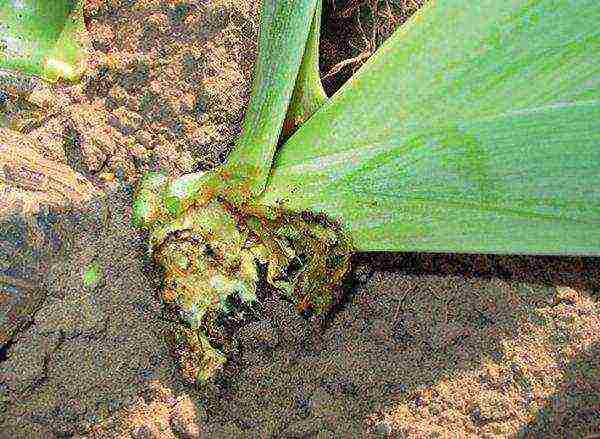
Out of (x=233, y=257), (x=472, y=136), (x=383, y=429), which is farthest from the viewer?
(x=383, y=429)

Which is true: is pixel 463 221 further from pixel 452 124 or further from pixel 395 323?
pixel 395 323

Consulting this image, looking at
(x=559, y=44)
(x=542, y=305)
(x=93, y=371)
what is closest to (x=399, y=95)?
(x=559, y=44)

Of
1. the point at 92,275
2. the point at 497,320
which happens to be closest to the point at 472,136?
the point at 497,320

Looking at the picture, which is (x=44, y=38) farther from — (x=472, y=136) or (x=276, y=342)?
(x=472, y=136)

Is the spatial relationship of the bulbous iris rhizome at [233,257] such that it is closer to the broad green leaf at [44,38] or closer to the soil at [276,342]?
the soil at [276,342]

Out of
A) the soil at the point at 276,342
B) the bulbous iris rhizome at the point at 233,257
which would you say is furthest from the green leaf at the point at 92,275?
the bulbous iris rhizome at the point at 233,257

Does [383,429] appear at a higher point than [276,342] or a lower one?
lower
